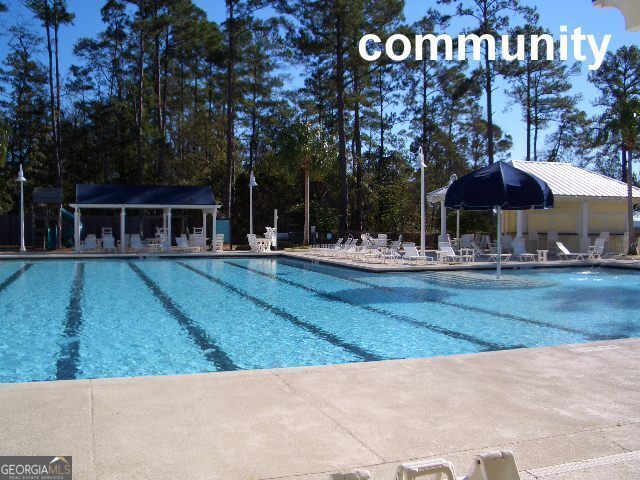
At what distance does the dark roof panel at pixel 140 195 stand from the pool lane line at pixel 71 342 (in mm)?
11256

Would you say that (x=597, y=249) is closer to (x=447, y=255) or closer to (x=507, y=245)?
(x=507, y=245)

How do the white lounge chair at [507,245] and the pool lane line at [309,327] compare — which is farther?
the white lounge chair at [507,245]

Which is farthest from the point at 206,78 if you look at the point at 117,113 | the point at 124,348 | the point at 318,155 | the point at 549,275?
the point at 124,348

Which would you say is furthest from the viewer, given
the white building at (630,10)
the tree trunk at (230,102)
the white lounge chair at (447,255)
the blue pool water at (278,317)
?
the tree trunk at (230,102)

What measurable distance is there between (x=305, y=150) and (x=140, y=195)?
7.44 metres

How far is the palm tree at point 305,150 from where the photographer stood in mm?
25906

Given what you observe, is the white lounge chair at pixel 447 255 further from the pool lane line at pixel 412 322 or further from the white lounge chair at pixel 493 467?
the white lounge chair at pixel 493 467

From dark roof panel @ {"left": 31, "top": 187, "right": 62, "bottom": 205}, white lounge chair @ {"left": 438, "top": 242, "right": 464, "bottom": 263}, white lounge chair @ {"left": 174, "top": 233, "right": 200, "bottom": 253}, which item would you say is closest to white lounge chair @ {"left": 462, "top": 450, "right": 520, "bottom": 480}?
white lounge chair @ {"left": 438, "top": 242, "right": 464, "bottom": 263}

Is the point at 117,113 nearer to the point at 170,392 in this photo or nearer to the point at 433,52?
the point at 433,52

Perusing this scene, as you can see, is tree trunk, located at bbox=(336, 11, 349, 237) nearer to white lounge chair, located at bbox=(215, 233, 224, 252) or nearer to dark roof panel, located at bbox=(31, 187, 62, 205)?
white lounge chair, located at bbox=(215, 233, 224, 252)

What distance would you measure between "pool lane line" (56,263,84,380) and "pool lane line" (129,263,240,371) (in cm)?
143

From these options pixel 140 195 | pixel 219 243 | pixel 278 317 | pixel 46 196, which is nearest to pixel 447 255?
pixel 278 317

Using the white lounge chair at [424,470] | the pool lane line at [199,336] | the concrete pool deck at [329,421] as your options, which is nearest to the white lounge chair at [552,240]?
the pool lane line at [199,336]

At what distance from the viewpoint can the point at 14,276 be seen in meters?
15.2
